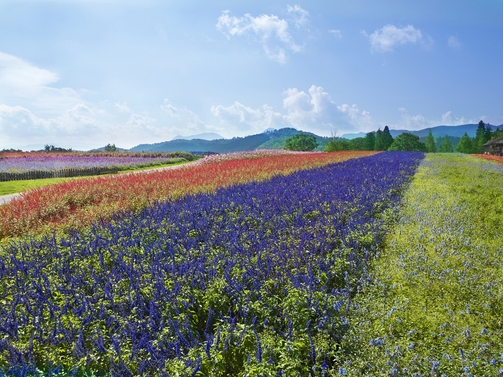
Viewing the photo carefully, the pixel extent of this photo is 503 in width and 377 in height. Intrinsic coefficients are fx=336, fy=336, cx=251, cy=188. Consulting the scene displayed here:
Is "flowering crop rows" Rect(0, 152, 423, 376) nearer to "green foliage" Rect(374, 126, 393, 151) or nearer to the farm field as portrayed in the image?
the farm field

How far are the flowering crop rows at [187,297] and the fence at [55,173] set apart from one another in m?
18.9

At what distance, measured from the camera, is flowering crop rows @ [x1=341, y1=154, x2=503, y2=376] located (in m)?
2.93

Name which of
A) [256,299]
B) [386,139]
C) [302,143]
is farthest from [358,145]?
[256,299]

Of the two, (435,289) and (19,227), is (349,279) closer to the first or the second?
(435,289)

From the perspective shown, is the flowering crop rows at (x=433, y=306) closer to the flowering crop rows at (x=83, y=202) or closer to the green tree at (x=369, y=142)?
the flowering crop rows at (x=83, y=202)

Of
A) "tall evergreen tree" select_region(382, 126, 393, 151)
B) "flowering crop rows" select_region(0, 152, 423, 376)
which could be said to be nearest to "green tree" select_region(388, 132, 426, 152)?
"tall evergreen tree" select_region(382, 126, 393, 151)

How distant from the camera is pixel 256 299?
367 cm

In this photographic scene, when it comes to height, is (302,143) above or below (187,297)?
above

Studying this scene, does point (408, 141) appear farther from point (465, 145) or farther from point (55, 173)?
point (55, 173)

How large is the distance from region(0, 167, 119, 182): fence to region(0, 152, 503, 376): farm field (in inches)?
743

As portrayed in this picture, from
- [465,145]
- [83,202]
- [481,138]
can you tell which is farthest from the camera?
[465,145]

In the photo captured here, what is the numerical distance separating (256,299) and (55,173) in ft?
77.5

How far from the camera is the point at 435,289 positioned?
438 centimetres

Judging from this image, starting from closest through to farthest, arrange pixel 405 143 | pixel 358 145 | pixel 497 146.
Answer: pixel 497 146 < pixel 405 143 < pixel 358 145
